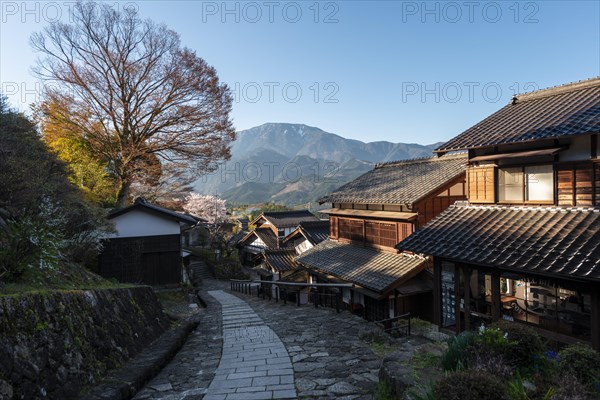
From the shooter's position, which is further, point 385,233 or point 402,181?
point 402,181

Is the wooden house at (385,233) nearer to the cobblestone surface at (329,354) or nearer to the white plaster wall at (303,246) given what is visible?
the cobblestone surface at (329,354)

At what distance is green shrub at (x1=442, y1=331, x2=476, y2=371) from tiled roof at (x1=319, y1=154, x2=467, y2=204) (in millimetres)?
9941

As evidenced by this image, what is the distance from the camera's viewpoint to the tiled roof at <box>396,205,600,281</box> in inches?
294

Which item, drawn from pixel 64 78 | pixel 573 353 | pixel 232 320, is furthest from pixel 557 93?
pixel 64 78

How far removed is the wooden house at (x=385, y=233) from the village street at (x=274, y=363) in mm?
3738

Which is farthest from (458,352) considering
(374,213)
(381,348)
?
(374,213)

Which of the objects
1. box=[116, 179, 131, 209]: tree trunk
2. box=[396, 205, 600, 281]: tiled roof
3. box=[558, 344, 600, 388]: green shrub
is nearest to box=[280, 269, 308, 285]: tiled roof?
box=[116, 179, 131, 209]: tree trunk

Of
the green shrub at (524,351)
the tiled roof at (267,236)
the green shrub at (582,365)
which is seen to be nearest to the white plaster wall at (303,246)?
the tiled roof at (267,236)

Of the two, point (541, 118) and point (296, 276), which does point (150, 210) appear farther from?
point (541, 118)

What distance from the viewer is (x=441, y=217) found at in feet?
38.9

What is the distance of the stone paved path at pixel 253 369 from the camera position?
18.6 ft

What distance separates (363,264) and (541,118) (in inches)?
351

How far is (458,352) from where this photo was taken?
16.2 ft

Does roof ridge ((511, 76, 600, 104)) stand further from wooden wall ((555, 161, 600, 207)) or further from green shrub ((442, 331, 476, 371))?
green shrub ((442, 331, 476, 371))
